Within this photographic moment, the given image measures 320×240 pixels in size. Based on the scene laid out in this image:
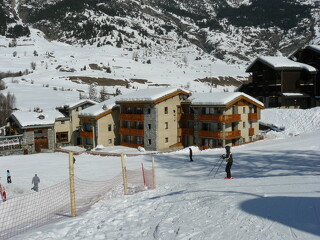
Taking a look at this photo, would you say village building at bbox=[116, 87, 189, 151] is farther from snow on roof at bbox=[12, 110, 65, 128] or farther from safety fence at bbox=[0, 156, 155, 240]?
safety fence at bbox=[0, 156, 155, 240]

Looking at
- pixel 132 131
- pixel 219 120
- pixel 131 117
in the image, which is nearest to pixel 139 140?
pixel 132 131

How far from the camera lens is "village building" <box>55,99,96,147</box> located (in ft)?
170

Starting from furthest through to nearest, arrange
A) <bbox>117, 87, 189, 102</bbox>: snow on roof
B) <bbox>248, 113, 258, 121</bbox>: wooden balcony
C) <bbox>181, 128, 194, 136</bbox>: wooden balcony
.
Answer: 1. <bbox>181, 128, 194, 136</bbox>: wooden balcony
2. <bbox>248, 113, 258, 121</bbox>: wooden balcony
3. <bbox>117, 87, 189, 102</bbox>: snow on roof

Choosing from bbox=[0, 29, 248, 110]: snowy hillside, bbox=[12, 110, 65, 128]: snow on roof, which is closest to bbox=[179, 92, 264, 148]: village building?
bbox=[12, 110, 65, 128]: snow on roof

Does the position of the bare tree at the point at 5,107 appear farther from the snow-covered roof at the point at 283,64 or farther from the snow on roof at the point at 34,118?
the snow-covered roof at the point at 283,64

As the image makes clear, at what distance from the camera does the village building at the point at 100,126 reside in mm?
47750

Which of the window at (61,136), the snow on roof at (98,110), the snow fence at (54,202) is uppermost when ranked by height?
the snow on roof at (98,110)

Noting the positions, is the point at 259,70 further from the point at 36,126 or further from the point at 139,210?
the point at 139,210

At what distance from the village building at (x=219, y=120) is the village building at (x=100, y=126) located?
10307 mm

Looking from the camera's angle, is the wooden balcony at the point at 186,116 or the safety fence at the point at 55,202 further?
the wooden balcony at the point at 186,116

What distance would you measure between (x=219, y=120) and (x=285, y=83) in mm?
22925

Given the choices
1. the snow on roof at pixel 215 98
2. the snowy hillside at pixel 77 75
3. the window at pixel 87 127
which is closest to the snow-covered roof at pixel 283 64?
the snow on roof at pixel 215 98

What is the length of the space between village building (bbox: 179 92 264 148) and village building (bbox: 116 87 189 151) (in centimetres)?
140

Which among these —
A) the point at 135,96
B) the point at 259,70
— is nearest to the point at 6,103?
the point at 135,96
